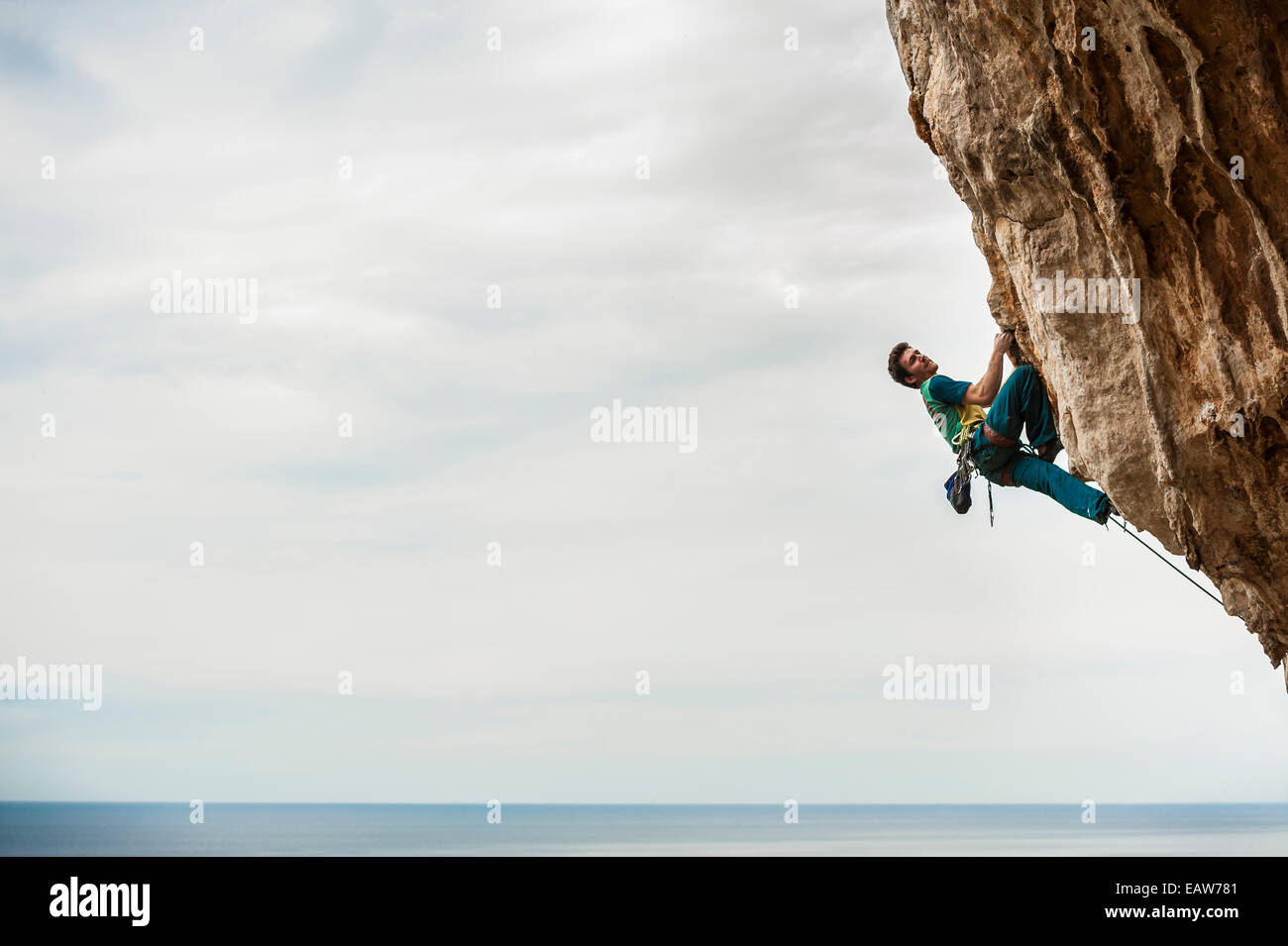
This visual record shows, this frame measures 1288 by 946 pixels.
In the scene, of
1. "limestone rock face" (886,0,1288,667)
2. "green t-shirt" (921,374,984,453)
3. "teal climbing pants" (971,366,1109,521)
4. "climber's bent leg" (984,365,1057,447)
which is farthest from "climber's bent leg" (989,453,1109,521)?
"green t-shirt" (921,374,984,453)

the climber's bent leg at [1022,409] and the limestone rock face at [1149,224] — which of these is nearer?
the limestone rock face at [1149,224]

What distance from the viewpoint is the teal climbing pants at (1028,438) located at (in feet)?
33.0

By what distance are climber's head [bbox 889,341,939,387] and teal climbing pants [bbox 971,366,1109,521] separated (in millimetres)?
652

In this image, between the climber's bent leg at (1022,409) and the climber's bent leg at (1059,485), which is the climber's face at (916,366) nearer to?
the climber's bent leg at (1022,409)

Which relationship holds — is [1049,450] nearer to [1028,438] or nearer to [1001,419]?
[1028,438]

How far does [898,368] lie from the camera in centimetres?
1047

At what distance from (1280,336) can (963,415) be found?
3.14 m

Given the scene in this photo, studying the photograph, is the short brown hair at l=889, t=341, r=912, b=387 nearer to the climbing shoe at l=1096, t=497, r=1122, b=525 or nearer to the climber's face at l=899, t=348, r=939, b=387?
the climber's face at l=899, t=348, r=939, b=387

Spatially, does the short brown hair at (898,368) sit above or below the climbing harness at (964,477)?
above

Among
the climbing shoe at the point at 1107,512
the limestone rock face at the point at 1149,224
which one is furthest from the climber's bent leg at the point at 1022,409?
the climbing shoe at the point at 1107,512

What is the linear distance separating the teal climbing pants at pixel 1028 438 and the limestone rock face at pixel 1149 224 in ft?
1.40

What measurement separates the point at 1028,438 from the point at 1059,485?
0.56m
